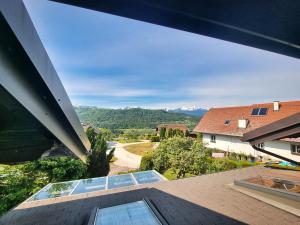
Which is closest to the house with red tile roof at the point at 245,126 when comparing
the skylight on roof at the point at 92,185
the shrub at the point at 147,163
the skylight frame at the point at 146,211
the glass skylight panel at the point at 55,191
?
the shrub at the point at 147,163

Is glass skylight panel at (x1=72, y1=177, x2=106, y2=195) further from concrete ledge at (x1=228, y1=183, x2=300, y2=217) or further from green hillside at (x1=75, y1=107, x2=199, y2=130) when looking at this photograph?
green hillside at (x1=75, y1=107, x2=199, y2=130)

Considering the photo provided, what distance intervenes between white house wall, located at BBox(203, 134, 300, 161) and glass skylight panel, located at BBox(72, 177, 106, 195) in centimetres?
1553

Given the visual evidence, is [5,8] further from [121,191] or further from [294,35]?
[121,191]

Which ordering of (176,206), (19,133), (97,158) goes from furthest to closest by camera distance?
(97,158), (176,206), (19,133)

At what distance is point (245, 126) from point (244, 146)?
2.94 meters

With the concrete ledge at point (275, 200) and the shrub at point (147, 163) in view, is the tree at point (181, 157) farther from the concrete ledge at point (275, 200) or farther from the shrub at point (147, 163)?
the concrete ledge at point (275, 200)

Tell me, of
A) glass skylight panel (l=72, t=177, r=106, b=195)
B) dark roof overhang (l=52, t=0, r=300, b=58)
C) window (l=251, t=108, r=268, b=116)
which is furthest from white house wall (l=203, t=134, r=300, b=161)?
dark roof overhang (l=52, t=0, r=300, b=58)

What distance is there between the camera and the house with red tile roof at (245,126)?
20.0 metres

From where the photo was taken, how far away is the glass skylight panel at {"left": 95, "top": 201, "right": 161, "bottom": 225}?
Result: 15.6ft

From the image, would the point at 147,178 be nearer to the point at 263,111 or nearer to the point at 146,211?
the point at 146,211

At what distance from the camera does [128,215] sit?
5180 millimetres

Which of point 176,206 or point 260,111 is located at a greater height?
point 260,111

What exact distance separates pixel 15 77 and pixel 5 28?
1.31 ft

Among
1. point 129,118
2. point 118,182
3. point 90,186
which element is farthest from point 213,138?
point 129,118
